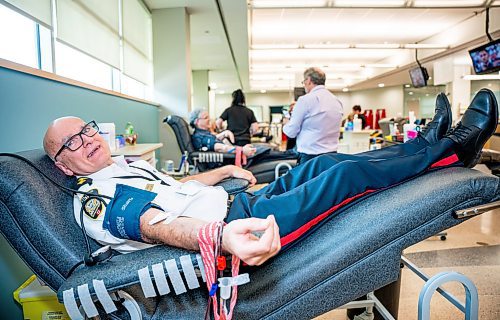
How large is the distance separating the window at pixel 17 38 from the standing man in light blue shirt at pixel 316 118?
2114mm

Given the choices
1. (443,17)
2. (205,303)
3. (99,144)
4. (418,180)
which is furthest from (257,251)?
(443,17)

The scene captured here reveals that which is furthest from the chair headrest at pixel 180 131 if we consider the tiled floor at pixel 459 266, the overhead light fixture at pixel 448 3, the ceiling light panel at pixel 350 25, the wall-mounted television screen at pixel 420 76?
the wall-mounted television screen at pixel 420 76

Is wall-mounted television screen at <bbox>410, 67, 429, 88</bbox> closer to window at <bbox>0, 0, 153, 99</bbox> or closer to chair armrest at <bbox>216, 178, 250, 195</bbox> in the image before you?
window at <bbox>0, 0, 153, 99</bbox>

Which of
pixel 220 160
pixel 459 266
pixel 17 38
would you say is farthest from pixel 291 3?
pixel 459 266

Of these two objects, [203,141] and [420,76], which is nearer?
[203,141]

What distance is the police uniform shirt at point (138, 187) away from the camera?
1.12 meters

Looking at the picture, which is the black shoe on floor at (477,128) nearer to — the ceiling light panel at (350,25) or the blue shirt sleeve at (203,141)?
the blue shirt sleeve at (203,141)

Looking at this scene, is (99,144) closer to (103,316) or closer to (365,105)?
(103,316)

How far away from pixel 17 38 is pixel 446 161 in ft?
8.35

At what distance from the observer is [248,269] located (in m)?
1.16

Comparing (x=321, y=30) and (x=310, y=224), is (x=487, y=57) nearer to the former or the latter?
(x=321, y=30)

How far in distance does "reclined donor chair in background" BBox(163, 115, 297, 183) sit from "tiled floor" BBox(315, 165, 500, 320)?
1.33 m

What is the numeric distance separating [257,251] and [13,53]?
7.21 feet

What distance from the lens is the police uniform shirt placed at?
112cm
